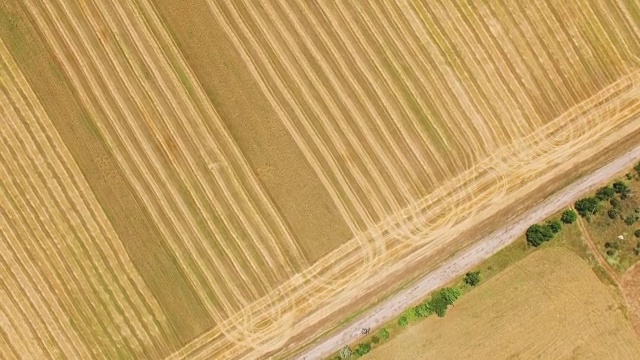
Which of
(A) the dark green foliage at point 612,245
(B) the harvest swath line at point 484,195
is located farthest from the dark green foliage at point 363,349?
(A) the dark green foliage at point 612,245

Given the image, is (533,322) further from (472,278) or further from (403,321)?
(403,321)

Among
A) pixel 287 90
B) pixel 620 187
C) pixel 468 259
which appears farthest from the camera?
pixel 287 90

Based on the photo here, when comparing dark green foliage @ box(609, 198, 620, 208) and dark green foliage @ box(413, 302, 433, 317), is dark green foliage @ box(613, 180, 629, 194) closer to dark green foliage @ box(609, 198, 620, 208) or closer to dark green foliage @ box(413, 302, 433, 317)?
dark green foliage @ box(609, 198, 620, 208)

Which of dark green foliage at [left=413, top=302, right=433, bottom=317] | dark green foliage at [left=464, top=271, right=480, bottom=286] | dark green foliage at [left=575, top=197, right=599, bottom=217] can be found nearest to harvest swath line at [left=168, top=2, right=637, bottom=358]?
dark green foliage at [left=575, top=197, right=599, bottom=217]

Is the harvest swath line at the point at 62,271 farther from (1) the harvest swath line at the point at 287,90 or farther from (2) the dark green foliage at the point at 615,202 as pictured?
(2) the dark green foliage at the point at 615,202

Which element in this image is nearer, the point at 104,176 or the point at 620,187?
the point at 620,187

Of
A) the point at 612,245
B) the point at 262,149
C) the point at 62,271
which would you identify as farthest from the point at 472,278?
the point at 62,271

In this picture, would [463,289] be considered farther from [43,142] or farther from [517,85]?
[43,142]
